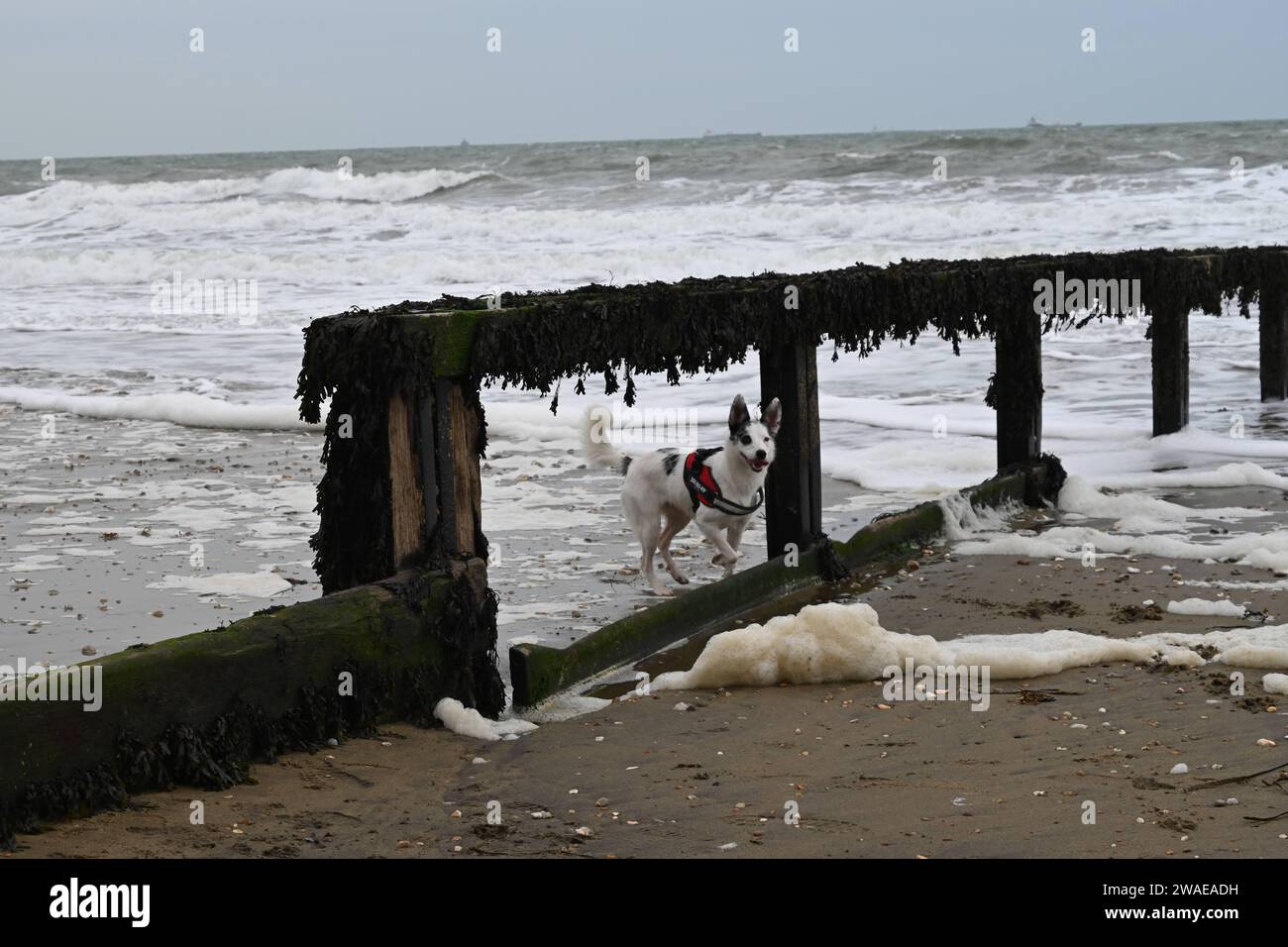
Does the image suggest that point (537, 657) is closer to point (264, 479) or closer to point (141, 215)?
point (264, 479)

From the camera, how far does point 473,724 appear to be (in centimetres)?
564

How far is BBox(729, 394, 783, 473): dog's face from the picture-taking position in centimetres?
766

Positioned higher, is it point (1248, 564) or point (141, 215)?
point (141, 215)

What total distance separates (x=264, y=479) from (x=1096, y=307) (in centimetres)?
634

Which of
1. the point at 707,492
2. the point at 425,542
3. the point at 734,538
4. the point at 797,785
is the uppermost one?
the point at 425,542

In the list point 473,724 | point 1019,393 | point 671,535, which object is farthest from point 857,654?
point 1019,393

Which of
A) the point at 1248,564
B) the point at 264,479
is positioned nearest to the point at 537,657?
the point at 1248,564

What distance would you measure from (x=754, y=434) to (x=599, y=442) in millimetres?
1280

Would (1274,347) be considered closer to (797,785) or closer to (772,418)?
(772,418)

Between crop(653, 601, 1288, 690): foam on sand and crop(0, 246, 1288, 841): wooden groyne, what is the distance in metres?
0.59

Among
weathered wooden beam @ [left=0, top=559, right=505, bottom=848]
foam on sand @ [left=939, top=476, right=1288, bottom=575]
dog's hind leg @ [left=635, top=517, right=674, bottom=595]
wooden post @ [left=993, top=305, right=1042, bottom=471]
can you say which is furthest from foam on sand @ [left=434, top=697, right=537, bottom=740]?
wooden post @ [left=993, top=305, right=1042, bottom=471]

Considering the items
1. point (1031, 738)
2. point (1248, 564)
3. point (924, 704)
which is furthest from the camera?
point (1248, 564)

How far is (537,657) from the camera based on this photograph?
19.6 feet

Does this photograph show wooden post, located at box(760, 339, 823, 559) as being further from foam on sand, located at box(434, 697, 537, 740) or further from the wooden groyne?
foam on sand, located at box(434, 697, 537, 740)
